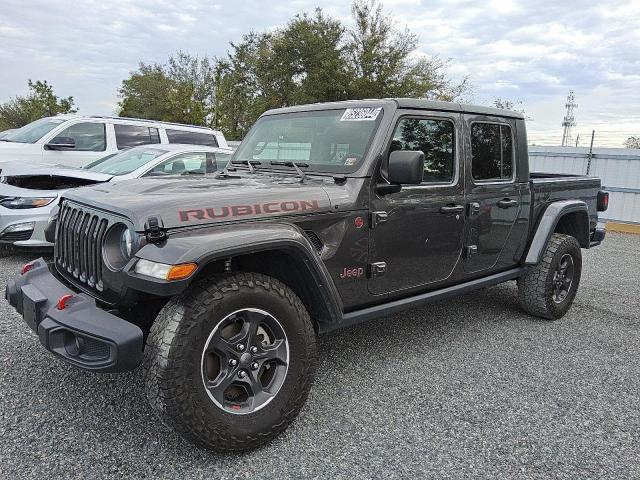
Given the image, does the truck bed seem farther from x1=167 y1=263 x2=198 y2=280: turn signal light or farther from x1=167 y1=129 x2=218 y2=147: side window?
x1=167 y1=129 x2=218 y2=147: side window

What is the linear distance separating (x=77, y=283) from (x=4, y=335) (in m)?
1.48

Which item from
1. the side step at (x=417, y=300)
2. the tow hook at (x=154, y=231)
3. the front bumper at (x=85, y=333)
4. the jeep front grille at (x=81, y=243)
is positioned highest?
the tow hook at (x=154, y=231)

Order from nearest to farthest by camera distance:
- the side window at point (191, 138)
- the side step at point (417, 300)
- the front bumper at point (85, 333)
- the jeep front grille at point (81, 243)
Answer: the front bumper at point (85, 333) → the jeep front grille at point (81, 243) → the side step at point (417, 300) → the side window at point (191, 138)

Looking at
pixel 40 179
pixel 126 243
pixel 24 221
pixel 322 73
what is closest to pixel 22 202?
pixel 24 221

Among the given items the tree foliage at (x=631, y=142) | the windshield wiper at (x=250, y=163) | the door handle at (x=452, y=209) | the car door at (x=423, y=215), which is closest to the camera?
the car door at (x=423, y=215)

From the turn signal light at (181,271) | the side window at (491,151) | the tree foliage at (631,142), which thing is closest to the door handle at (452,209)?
the side window at (491,151)

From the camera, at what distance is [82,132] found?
8.34 metres

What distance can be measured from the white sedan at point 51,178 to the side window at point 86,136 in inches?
64.3

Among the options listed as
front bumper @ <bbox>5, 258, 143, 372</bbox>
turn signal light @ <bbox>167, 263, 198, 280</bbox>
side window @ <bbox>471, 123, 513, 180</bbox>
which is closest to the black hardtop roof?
side window @ <bbox>471, 123, 513, 180</bbox>

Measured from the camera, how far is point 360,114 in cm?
327

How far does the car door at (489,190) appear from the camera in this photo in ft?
12.1

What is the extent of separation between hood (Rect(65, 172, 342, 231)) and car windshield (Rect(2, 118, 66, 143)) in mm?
6168

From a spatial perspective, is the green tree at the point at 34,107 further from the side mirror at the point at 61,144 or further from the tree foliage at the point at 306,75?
the side mirror at the point at 61,144

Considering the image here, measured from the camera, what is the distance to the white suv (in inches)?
309
